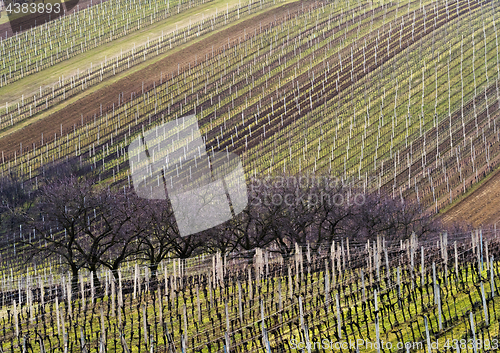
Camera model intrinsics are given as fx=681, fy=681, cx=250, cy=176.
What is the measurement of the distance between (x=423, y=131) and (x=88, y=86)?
42.6 m

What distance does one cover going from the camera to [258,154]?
242ft

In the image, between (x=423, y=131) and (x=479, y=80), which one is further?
(x=479, y=80)

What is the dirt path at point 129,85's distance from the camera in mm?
78438

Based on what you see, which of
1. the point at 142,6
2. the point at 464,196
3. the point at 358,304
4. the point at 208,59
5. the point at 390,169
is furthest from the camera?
the point at 142,6

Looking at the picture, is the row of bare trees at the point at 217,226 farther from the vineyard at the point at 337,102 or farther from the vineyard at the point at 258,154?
the vineyard at the point at 337,102

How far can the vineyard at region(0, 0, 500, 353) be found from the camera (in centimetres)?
2730

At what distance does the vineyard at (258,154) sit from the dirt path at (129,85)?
0.28 metres

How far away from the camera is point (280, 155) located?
2884 inches

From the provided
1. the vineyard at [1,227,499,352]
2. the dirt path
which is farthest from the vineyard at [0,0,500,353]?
the dirt path

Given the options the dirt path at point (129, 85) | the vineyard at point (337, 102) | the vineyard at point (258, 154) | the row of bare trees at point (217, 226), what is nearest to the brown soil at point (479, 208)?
the vineyard at point (258, 154)

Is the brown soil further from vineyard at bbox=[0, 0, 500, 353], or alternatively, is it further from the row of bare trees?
the row of bare trees

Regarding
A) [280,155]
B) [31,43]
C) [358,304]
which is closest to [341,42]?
[280,155]

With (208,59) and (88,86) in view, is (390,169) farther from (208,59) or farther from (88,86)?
(88,86)

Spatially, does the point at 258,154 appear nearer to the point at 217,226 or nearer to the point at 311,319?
the point at 217,226
